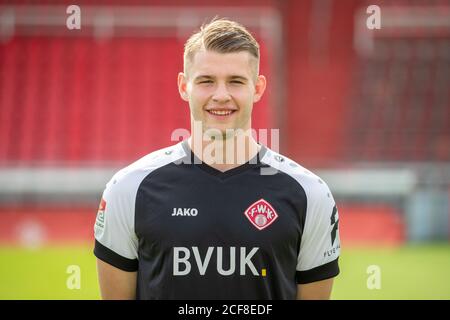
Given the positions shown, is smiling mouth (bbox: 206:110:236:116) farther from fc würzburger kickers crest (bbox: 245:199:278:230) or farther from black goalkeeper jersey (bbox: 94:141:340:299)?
fc würzburger kickers crest (bbox: 245:199:278:230)

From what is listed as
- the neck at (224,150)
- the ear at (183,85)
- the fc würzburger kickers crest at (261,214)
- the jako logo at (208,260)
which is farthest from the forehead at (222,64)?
the jako logo at (208,260)

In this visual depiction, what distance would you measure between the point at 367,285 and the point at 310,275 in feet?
16.0

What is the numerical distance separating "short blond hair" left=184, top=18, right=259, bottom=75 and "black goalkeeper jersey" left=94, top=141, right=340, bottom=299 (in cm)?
38

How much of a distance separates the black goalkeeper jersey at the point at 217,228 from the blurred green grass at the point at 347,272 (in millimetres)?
3833

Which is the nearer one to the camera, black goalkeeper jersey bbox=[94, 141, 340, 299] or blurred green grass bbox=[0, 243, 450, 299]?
black goalkeeper jersey bbox=[94, 141, 340, 299]

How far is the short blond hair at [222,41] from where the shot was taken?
2.71 m

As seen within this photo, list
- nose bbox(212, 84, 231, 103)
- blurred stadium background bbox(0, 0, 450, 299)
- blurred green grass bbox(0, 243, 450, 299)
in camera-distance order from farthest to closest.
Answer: blurred stadium background bbox(0, 0, 450, 299), blurred green grass bbox(0, 243, 450, 299), nose bbox(212, 84, 231, 103)

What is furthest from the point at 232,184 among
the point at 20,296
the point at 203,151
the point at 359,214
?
the point at 359,214

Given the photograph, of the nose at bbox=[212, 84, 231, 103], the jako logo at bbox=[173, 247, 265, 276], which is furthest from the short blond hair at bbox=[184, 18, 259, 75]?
the jako logo at bbox=[173, 247, 265, 276]

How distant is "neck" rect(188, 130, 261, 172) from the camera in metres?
2.78

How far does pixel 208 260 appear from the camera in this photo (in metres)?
2.67

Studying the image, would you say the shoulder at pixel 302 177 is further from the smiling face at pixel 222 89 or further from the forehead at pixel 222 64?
the forehead at pixel 222 64

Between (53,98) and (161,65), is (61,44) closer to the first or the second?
(53,98)
